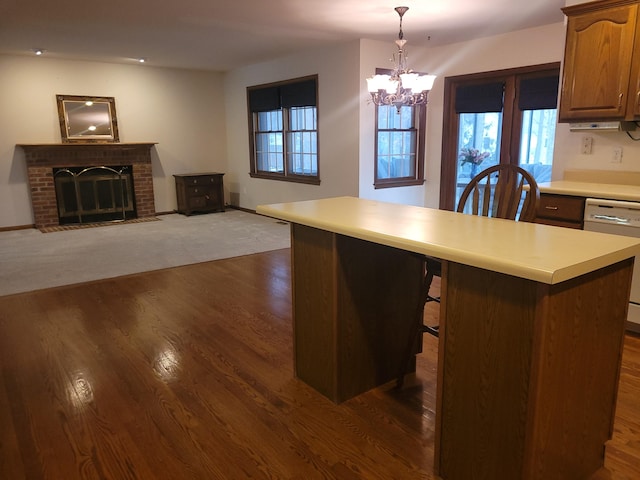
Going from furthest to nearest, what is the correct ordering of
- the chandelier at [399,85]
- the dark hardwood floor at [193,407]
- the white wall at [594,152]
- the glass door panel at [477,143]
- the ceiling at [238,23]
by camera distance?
the glass door panel at [477,143] < the ceiling at [238,23] < the chandelier at [399,85] < the white wall at [594,152] < the dark hardwood floor at [193,407]

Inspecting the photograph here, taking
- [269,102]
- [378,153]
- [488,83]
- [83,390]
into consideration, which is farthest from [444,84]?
[83,390]

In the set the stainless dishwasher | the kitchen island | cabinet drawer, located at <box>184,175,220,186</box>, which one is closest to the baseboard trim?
cabinet drawer, located at <box>184,175,220,186</box>

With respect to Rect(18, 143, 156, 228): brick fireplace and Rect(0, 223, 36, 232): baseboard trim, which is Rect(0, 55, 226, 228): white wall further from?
Rect(18, 143, 156, 228): brick fireplace

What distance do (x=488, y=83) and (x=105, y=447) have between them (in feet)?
16.8

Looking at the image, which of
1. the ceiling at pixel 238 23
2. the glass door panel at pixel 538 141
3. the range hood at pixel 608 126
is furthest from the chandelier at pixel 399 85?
the glass door panel at pixel 538 141

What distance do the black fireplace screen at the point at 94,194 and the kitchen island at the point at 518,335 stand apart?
20.1 feet

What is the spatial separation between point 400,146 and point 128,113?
14.2 feet

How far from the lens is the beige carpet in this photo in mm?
4535

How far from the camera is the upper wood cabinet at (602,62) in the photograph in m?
3.12

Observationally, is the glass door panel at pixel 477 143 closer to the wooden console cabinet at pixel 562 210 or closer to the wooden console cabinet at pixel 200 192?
the wooden console cabinet at pixel 562 210

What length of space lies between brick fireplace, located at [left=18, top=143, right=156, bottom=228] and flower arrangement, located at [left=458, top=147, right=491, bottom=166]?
4.69 metres

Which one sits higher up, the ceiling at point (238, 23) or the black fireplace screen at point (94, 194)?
the ceiling at point (238, 23)

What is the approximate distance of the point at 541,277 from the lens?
1235 millimetres

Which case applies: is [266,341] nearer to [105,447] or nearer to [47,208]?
[105,447]
